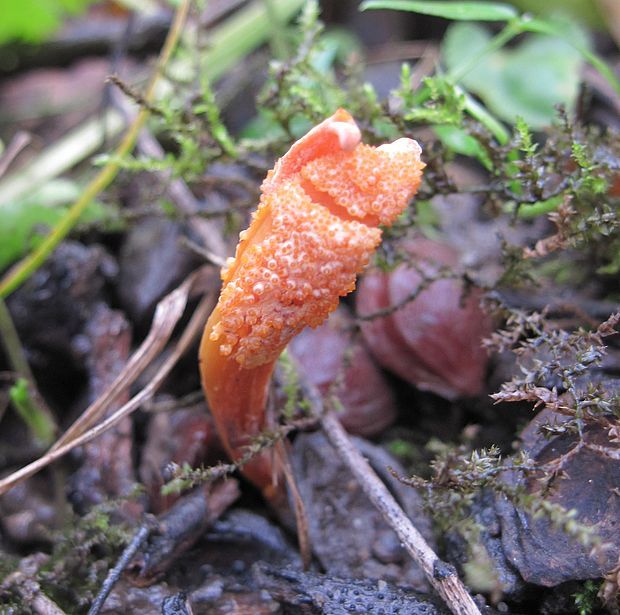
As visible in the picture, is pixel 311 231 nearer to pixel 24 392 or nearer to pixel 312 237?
pixel 312 237

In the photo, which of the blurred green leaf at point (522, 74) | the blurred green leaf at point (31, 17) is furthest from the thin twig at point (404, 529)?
the blurred green leaf at point (31, 17)

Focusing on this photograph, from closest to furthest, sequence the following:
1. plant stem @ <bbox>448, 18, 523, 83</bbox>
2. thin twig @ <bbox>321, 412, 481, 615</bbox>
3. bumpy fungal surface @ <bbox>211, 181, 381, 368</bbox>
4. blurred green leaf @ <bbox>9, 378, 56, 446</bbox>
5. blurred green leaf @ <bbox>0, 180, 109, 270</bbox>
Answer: bumpy fungal surface @ <bbox>211, 181, 381, 368</bbox> < thin twig @ <bbox>321, 412, 481, 615</bbox> < blurred green leaf @ <bbox>9, 378, 56, 446</bbox> < plant stem @ <bbox>448, 18, 523, 83</bbox> < blurred green leaf @ <bbox>0, 180, 109, 270</bbox>

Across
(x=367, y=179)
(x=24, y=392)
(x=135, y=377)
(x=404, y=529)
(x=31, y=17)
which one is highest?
(x=31, y=17)

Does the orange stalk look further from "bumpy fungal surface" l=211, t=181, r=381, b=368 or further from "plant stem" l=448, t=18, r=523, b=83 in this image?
"plant stem" l=448, t=18, r=523, b=83

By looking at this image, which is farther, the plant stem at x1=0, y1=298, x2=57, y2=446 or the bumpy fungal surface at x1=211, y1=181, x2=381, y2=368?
the plant stem at x1=0, y1=298, x2=57, y2=446

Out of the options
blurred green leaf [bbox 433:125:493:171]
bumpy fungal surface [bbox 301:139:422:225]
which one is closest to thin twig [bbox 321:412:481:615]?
bumpy fungal surface [bbox 301:139:422:225]

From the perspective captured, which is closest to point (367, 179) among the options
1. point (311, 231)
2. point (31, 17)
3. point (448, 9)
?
→ point (311, 231)

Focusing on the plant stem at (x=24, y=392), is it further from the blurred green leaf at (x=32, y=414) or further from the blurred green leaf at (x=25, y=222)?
the blurred green leaf at (x=25, y=222)
